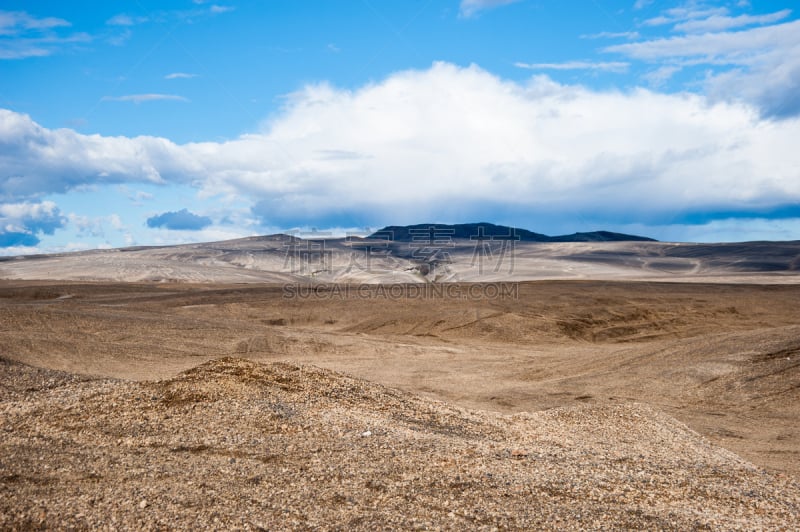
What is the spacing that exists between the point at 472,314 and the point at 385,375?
13606 mm

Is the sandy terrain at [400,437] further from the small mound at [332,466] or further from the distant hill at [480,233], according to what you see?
the distant hill at [480,233]

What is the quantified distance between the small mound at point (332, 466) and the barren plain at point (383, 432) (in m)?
0.03

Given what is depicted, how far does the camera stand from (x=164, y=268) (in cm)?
7162

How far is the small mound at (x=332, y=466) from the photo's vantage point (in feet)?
21.5

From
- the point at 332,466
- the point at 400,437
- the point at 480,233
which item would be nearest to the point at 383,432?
the point at 400,437

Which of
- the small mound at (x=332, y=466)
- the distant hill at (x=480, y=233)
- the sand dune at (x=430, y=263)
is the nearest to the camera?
the small mound at (x=332, y=466)

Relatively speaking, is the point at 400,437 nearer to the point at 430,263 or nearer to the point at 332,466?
the point at 332,466

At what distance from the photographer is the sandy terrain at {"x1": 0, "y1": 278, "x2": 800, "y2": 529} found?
265 inches

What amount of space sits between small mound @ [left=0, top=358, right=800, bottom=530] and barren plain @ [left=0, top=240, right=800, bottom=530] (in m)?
0.03

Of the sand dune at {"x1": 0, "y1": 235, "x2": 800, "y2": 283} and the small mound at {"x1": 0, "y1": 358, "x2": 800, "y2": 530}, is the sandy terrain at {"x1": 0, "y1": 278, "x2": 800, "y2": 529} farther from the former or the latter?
the sand dune at {"x1": 0, "y1": 235, "x2": 800, "y2": 283}

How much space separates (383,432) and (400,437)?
30cm

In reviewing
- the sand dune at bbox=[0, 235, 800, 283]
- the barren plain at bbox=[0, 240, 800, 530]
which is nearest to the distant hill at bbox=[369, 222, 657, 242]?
the sand dune at bbox=[0, 235, 800, 283]

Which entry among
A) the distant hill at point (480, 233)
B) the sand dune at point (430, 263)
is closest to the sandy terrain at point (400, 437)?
the sand dune at point (430, 263)

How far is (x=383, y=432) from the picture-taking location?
9.52m
